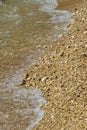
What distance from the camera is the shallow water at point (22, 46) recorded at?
10562 mm

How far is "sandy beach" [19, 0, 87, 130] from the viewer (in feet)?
32.3

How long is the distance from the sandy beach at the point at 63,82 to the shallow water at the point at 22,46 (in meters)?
0.32

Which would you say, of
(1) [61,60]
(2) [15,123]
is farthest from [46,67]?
(2) [15,123]

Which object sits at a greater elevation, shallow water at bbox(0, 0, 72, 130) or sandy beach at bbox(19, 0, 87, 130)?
sandy beach at bbox(19, 0, 87, 130)

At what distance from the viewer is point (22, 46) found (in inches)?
631

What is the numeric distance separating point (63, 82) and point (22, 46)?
15.6ft

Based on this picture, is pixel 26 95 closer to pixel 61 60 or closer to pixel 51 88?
pixel 51 88

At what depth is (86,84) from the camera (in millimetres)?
11266

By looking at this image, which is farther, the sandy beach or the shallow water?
the shallow water

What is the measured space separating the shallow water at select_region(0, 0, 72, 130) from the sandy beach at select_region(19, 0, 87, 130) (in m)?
0.32

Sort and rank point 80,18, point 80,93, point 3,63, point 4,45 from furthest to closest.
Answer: point 80,18
point 4,45
point 3,63
point 80,93

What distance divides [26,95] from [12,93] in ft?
1.56

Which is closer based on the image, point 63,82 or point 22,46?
point 63,82

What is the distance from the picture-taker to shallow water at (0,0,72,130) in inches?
416
